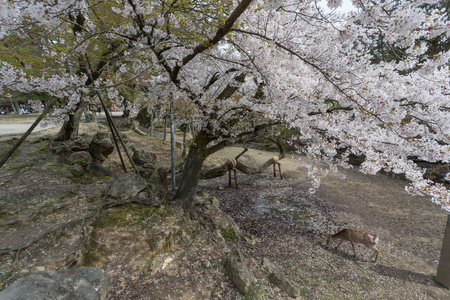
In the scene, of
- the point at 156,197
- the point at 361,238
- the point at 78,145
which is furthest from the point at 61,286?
the point at 78,145

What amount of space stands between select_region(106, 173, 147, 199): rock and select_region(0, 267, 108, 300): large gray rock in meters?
2.58

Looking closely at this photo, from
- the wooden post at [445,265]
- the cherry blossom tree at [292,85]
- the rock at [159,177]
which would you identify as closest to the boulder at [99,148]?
the cherry blossom tree at [292,85]

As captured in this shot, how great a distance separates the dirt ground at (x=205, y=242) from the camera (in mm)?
3798

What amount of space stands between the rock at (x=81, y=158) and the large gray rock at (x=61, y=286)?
6658mm

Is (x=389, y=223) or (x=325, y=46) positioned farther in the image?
(x=389, y=223)

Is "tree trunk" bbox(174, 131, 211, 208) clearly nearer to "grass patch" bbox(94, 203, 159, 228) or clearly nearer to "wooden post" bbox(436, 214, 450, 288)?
"grass patch" bbox(94, 203, 159, 228)

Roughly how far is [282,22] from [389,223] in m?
8.86

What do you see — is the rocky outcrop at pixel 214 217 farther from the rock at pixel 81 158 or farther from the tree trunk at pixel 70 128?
the tree trunk at pixel 70 128

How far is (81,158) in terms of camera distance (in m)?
8.59

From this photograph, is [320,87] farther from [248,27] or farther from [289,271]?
[289,271]

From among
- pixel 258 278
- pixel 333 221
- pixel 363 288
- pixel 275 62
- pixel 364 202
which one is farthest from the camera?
pixel 364 202

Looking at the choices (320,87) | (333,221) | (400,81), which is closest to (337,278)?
(333,221)

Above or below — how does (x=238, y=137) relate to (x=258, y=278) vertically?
above

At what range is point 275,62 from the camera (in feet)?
20.5
